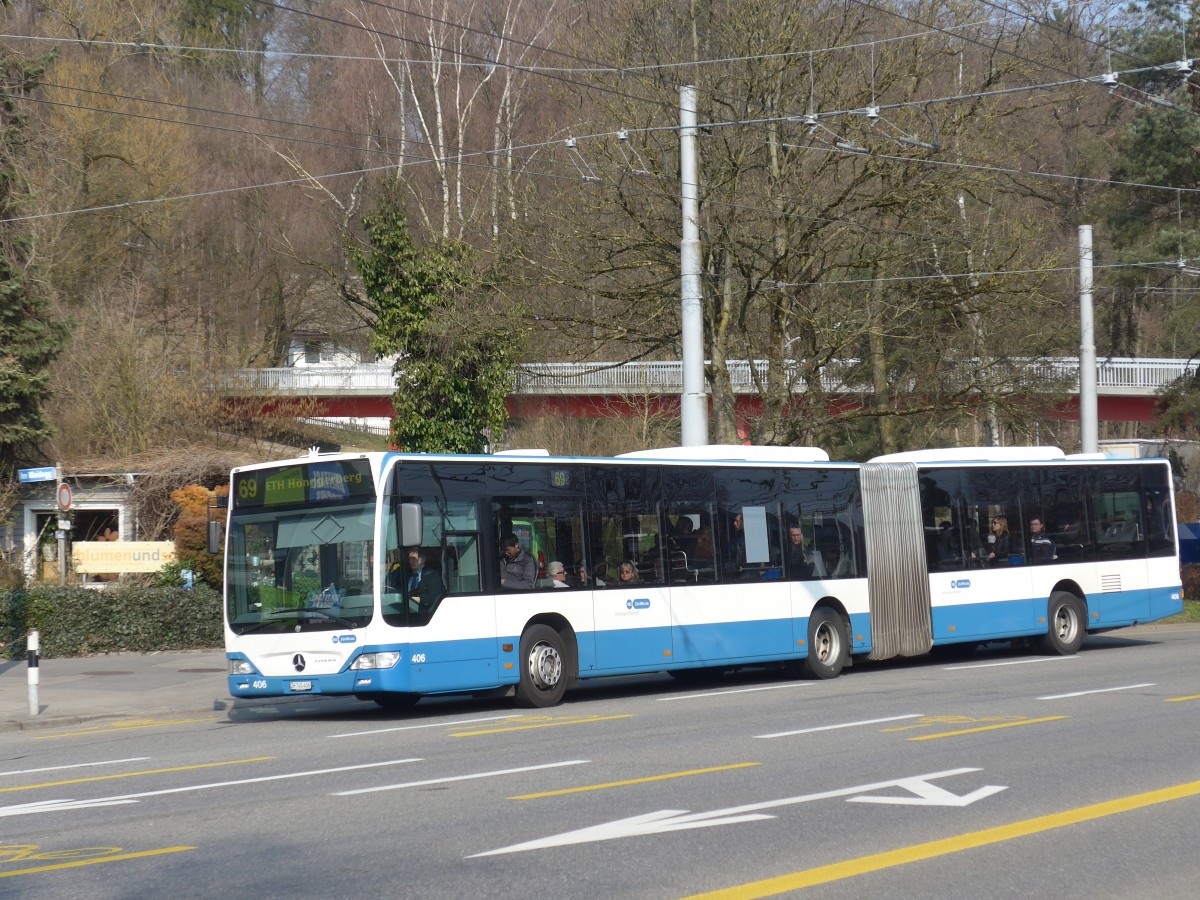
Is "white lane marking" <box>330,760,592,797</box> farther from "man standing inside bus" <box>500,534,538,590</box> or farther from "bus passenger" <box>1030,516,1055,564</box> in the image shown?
"bus passenger" <box>1030,516,1055,564</box>

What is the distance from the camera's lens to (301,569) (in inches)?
631

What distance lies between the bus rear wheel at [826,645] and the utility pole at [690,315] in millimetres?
3305

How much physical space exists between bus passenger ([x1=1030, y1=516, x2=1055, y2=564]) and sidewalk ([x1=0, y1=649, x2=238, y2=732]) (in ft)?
39.2

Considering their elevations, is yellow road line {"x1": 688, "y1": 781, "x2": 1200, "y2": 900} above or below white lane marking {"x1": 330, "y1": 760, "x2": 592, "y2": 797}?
below

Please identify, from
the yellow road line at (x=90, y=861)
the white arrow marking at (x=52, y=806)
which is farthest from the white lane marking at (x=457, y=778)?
the yellow road line at (x=90, y=861)

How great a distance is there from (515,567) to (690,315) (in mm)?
7130

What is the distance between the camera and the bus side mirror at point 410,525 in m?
14.9

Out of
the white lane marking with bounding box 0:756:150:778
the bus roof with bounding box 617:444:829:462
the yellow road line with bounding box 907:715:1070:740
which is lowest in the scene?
the yellow road line with bounding box 907:715:1070:740

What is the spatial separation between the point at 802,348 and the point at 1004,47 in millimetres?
7000

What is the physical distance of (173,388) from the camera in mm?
36188

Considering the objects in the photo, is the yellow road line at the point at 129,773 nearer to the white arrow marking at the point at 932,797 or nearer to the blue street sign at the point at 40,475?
the white arrow marking at the point at 932,797

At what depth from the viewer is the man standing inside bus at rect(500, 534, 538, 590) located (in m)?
16.5

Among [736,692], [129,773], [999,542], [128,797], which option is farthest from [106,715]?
[999,542]

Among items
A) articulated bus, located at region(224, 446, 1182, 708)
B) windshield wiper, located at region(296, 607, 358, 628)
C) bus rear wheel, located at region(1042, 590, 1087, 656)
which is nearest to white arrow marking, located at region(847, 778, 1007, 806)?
articulated bus, located at region(224, 446, 1182, 708)
